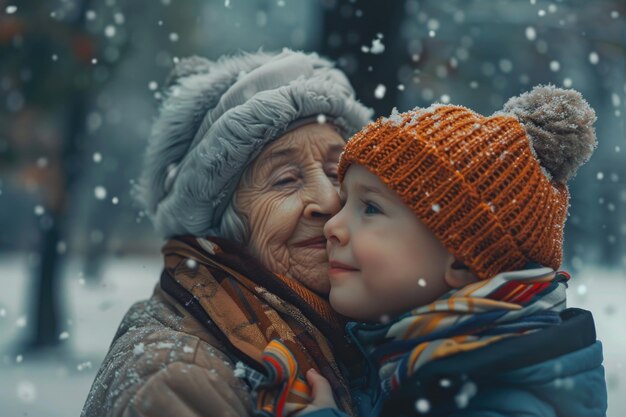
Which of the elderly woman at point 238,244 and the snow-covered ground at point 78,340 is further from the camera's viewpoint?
the snow-covered ground at point 78,340

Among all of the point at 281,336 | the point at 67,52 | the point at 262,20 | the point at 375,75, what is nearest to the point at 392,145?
the point at 281,336

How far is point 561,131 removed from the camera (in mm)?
2346

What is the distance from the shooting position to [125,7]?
941 centimetres

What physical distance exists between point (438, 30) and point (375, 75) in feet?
5.96

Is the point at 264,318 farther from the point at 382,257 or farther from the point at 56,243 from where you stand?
the point at 56,243

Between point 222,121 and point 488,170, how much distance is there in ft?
3.67

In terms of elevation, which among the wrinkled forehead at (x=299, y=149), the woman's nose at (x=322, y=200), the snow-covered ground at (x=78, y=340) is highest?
the wrinkled forehead at (x=299, y=149)

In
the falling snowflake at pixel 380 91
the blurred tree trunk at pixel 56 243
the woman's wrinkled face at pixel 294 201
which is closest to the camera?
the woman's wrinkled face at pixel 294 201

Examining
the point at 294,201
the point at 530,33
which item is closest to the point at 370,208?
the point at 294,201

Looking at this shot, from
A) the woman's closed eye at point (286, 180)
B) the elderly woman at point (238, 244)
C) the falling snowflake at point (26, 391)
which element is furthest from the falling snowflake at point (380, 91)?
the falling snowflake at point (26, 391)

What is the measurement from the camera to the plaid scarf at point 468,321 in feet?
6.93

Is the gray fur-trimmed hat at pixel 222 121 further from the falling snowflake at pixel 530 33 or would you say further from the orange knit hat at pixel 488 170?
the falling snowflake at pixel 530 33

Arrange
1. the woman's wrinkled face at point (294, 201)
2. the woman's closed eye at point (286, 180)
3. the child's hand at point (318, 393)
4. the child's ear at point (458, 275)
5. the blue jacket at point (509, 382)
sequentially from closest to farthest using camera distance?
the blue jacket at point (509, 382) < the child's hand at point (318, 393) < the child's ear at point (458, 275) < the woman's wrinkled face at point (294, 201) < the woman's closed eye at point (286, 180)

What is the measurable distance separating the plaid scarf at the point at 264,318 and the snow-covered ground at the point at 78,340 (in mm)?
2244
